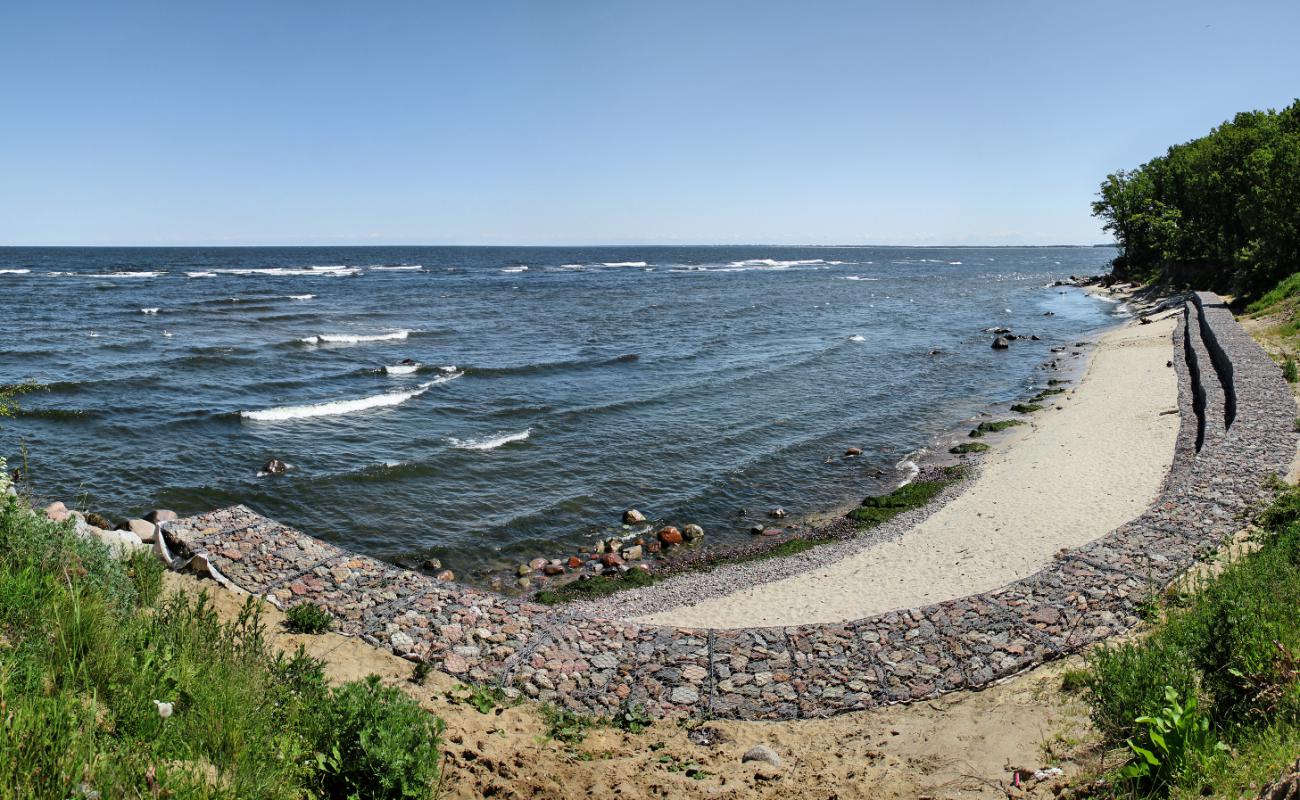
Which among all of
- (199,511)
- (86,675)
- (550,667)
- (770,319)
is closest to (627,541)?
(550,667)

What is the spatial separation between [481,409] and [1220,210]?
190ft

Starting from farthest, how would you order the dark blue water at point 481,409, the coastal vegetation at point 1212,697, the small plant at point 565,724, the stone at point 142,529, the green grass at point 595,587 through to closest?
the dark blue water at point 481,409
the green grass at point 595,587
the stone at point 142,529
the small plant at point 565,724
the coastal vegetation at point 1212,697

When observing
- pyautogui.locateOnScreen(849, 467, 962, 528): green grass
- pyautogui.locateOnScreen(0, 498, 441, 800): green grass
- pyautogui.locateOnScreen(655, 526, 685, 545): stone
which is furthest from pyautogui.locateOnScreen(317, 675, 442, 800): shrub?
pyautogui.locateOnScreen(849, 467, 962, 528): green grass

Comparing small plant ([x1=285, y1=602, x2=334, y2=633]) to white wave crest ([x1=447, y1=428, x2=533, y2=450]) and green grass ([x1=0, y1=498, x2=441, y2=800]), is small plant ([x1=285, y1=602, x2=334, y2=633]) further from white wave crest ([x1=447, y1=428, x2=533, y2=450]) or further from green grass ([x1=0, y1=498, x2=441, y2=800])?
white wave crest ([x1=447, y1=428, x2=533, y2=450])

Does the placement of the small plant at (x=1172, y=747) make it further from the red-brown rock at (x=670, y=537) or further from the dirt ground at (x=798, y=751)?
the red-brown rock at (x=670, y=537)

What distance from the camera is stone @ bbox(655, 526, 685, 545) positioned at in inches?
722

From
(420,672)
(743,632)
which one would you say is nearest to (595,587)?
(743,632)

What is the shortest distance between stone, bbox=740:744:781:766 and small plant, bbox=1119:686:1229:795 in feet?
11.0

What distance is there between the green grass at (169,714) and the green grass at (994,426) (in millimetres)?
24513

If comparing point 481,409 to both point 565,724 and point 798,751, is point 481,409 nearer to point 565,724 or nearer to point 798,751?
point 565,724

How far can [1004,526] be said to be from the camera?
17234 mm

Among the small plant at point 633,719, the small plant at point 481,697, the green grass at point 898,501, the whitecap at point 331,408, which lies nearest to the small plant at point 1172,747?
the small plant at point 633,719

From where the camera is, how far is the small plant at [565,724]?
28.2ft

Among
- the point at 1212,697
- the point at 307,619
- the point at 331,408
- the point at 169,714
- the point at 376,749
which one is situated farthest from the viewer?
the point at 331,408
